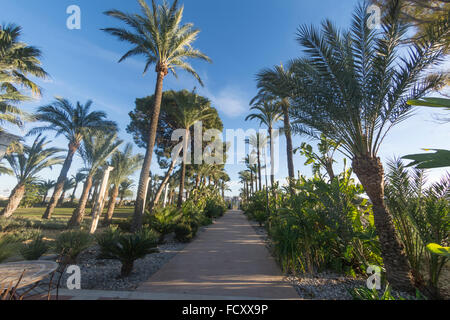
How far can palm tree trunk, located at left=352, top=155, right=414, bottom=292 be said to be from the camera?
10.6 feet

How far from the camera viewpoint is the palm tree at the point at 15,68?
9.26m

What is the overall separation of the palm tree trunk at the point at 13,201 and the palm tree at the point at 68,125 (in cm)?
182

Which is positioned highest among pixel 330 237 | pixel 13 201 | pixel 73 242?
pixel 13 201

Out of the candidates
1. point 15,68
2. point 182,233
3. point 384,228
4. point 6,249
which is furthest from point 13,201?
point 384,228

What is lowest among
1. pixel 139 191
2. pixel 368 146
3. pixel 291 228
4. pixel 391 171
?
pixel 291 228

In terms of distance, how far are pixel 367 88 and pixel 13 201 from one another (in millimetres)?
20384

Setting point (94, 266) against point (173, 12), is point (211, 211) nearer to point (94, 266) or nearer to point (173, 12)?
point (94, 266)

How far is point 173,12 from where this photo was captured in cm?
888

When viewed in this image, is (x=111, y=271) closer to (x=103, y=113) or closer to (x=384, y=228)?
(x=384, y=228)

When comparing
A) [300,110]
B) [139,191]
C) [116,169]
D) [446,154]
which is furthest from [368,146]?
[116,169]

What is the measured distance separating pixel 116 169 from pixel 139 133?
392 cm

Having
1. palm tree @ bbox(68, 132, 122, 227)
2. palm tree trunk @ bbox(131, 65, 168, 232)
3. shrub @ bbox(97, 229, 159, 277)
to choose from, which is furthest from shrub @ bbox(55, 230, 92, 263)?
palm tree @ bbox(68, 132, 122, 227)

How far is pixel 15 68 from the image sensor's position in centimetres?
1072

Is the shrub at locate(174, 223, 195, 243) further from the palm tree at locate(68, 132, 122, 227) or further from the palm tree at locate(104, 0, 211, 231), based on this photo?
the palm tree at locate(68, 132, 122, 227)
